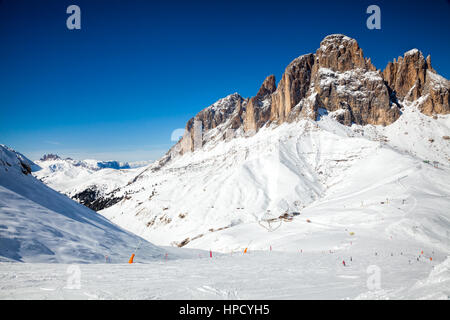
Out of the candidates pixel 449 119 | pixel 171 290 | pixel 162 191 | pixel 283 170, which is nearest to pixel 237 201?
pixel 283 170

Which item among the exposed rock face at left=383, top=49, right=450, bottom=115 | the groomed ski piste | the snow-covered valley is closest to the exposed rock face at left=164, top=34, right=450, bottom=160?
the exposed rock face at left=383, top=49, right=450, bottom=115

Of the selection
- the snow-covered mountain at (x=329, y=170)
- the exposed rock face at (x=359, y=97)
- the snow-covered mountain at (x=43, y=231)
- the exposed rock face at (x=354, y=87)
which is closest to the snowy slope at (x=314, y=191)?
the snow-covered mountain at (x=329, y=170)

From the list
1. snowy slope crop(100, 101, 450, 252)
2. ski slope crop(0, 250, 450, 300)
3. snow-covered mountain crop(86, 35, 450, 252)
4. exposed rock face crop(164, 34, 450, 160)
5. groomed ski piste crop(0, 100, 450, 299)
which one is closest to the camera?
ski slope crop(0, 250, 450, 300)

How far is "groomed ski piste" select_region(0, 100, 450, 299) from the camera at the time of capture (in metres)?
10.2

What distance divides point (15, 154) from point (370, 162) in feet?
367

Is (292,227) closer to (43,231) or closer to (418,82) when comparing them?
(43,231)

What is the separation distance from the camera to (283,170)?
107 metres

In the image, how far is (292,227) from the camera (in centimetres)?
5225

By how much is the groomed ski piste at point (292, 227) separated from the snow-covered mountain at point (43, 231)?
302mm

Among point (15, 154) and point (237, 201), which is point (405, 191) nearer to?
point (237, 201)

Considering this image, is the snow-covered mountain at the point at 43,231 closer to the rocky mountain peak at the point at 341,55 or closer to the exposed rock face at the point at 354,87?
the exposed rock face at the point at 354,87

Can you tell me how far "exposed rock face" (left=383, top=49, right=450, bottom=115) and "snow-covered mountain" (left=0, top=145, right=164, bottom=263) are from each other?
603ft

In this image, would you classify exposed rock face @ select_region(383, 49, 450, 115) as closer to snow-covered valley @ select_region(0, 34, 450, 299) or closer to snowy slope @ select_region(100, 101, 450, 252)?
snow-covered valley @ select_region(0, 34, 450, 299)
